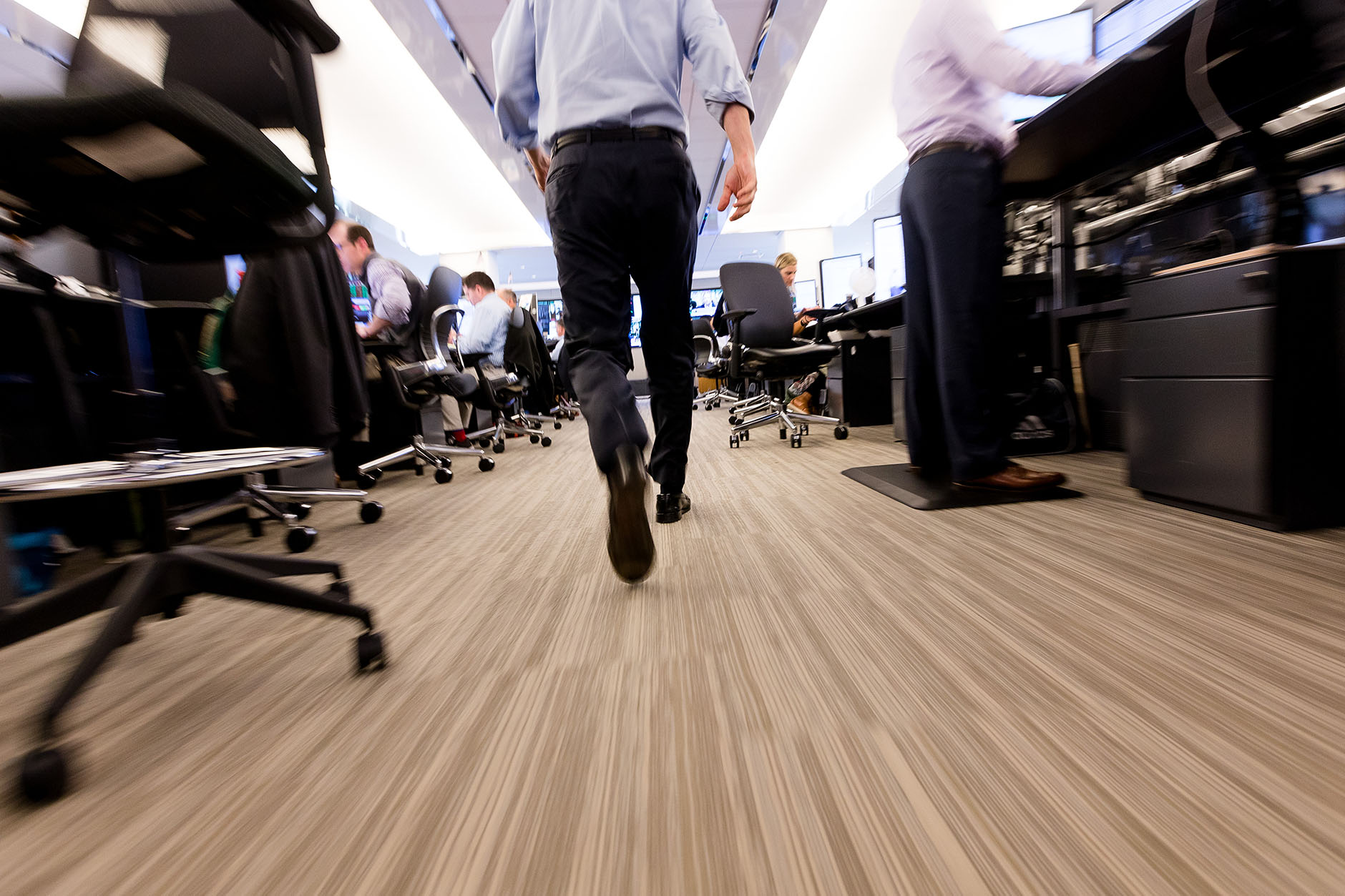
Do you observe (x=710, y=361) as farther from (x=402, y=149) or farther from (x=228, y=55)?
(x=228, y=55)

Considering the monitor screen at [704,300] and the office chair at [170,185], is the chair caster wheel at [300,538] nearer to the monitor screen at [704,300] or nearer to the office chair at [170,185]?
the office chair at [170,185]

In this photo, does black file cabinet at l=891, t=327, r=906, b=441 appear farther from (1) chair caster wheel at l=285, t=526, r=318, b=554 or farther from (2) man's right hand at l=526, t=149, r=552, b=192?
(1) chair caster wheel at l=285, t=526, r=318, b=554

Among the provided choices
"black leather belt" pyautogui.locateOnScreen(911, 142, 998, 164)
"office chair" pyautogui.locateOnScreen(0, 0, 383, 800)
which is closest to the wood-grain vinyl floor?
"office chair" pyautogui.locateOnScreen(0, 0, 383, 800)

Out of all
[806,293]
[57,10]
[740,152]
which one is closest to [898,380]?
[740,152]

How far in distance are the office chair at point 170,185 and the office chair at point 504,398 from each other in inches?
90.1

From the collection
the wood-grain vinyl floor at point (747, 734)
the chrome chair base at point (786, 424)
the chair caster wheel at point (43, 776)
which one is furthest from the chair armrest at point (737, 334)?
the chair caster wheel at point (43, 776)

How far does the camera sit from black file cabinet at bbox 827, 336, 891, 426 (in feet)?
11.9

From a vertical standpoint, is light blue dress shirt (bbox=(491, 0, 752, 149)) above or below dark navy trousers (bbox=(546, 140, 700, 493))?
above

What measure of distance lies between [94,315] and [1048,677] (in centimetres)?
245

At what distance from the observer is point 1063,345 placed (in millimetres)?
2439

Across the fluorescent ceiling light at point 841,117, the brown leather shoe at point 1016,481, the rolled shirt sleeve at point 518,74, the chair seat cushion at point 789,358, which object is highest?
the fluorescent ceiling light at point 841,117

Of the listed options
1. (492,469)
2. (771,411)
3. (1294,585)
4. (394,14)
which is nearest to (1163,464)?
Answer: (1294,585)

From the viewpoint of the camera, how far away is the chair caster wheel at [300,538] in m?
1.55

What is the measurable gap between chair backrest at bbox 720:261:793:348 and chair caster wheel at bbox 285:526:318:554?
237 centimetres
